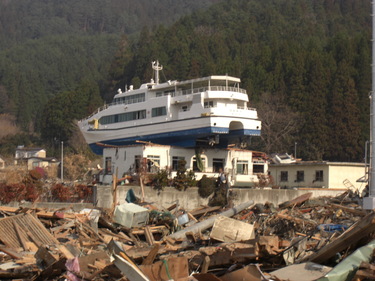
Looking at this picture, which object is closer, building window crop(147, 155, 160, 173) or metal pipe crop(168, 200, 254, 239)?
metal pipe crop(168, 200, 254, 239)

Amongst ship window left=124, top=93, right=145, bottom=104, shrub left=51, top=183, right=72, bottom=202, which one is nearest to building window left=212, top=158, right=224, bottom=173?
ship window left=124, top=93, right=145, bottom=104

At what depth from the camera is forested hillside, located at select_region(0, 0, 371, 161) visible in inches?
2574

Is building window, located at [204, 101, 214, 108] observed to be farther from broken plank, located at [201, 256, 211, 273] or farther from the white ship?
broken plank, located at [201, 256, 211, 273]

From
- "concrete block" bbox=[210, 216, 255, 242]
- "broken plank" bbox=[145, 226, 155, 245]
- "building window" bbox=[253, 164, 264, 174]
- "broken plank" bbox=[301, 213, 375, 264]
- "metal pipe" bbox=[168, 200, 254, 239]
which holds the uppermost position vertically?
"building window" bbox=[253, 164, 264, 174]

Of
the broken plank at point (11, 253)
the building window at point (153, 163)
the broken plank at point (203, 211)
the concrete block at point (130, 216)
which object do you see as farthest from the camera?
the building window at point (153, 163)

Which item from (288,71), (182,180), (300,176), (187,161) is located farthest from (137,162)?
(288,71)

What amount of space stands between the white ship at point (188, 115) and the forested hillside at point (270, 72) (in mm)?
23734

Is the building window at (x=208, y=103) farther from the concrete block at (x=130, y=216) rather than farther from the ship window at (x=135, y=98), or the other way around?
the concrete block at (x=130, y=216)

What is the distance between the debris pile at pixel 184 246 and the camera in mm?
12453

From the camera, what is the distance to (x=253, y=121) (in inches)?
1564

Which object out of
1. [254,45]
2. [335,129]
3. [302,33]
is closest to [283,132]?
[335,129]

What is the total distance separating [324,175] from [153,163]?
9.75 meters

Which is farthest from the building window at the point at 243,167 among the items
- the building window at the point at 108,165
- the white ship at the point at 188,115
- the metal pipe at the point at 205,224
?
the metal pipe at the point at 205,224

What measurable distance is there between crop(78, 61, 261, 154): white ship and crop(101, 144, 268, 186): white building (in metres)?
1.01
